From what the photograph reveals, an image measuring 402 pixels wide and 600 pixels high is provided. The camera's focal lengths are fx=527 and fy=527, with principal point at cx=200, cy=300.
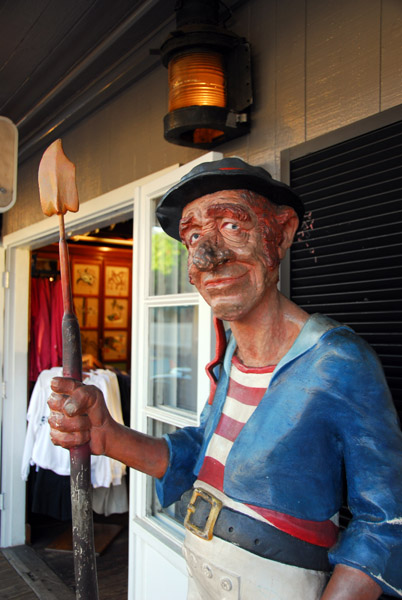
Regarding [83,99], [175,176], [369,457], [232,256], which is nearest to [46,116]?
[83,99]

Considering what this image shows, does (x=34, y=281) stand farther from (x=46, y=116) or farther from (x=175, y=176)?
(x=175, y=176)

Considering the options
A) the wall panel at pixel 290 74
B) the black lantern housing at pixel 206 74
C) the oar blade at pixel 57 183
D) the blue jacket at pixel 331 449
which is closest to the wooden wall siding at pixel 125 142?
the black lantern housing at pixel 206 74

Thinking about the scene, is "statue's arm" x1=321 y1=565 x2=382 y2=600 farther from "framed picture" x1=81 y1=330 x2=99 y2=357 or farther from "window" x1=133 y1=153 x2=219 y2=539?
"framed picture" x1=81 y1=330 x2=99 y2=357

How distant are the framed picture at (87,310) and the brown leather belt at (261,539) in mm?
5596

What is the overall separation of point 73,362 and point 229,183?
1.69 feet

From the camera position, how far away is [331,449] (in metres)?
1.05

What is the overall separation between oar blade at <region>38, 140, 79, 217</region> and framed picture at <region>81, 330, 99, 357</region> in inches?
216

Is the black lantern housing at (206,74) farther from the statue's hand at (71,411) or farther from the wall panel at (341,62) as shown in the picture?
the statue's hand at (71,411)

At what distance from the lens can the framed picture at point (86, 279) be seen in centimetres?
662

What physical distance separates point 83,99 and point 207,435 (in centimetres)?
243

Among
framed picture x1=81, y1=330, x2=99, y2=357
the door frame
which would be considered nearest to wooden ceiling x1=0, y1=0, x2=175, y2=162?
the door frame

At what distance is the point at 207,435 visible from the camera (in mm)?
1281

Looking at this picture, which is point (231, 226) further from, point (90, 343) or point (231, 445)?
point (90, 343)

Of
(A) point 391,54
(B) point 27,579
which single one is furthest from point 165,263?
(B) point 27,579
